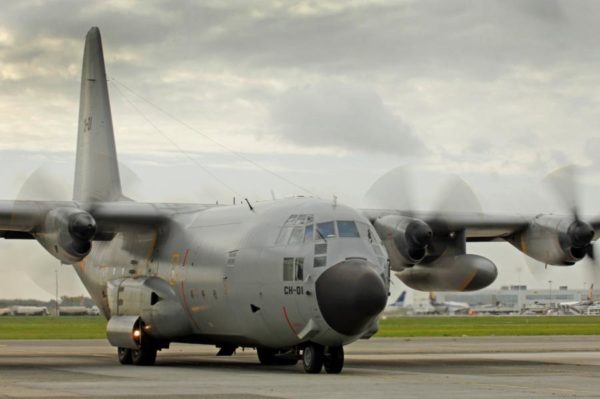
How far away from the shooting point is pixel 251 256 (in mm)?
22734

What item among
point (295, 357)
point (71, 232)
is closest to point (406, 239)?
point (295, 357)

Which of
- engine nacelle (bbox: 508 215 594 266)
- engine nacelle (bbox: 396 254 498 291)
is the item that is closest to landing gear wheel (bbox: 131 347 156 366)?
engine nacelle (bbox: 396 254 498 291)

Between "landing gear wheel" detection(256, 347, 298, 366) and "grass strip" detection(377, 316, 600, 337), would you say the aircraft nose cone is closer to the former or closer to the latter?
"landing gear wheel" detection(256, 347, 298, 366)

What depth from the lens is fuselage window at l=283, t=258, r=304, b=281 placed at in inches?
831

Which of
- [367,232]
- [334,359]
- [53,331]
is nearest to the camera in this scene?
[334,359]

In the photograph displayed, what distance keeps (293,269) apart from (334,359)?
83.3 inches

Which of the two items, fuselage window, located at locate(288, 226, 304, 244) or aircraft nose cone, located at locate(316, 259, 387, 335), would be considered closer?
aircraft nose cone, located at locate(316, 259, 387, 335)


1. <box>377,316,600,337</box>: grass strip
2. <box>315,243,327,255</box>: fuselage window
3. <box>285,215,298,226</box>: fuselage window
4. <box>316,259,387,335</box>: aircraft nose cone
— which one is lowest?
<box>377,316,600,337</box>: grass strip

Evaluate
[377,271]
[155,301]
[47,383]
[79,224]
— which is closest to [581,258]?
[377,271]

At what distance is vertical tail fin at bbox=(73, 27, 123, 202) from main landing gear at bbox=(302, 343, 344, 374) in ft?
41.7

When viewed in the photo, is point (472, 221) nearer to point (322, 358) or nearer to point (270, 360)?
point (270, 360)

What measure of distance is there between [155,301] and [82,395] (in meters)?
10.3

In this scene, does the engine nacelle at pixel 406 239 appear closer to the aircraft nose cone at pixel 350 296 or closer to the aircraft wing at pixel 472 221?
the aircraft wing at pixel 472 221

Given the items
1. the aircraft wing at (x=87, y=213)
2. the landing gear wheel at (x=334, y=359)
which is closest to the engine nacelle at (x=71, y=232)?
the aircraft wing at (x=87, y=213)
